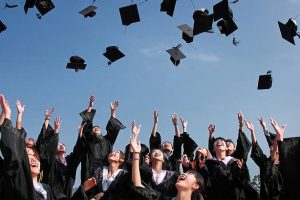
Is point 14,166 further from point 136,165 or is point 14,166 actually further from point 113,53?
point 113,53

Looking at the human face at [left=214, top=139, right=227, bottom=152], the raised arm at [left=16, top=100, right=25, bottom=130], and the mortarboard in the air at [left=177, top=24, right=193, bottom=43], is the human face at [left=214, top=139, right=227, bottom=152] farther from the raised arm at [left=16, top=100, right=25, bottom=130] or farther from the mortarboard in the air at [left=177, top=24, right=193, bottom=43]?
the raised arm at [left=16, top=100, right=25, bottom=130]

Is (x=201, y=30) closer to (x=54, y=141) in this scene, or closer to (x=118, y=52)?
(x=118, y=52)

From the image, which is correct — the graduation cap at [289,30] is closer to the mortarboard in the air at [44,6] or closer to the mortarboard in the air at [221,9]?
the mortarboard in the air at [221,9]

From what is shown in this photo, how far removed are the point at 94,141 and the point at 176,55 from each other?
6.82ft

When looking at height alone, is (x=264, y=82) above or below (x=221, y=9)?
below

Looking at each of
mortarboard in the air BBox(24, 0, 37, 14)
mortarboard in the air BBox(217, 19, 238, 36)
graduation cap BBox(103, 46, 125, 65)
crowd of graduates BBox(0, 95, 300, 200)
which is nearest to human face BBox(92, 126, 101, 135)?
crowd of graduates BBox(0, 95, 300, 200)

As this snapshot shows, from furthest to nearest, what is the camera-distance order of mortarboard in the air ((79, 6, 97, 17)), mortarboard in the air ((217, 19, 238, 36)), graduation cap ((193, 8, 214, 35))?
mortarboard in the air ((79, 6, 97, 17))
mortarboard in the air ((217, 19, 238, 36))
graduation cap ((193, 8, 214, 35))

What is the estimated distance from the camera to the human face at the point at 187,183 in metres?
4.10

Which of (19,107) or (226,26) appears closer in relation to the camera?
(19,107)

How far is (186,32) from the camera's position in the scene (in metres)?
7.21

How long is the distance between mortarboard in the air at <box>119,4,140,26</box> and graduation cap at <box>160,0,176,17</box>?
41 centimetres

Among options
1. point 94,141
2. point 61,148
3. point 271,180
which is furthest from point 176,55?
point 271,180

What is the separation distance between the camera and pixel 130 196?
15.9 ft

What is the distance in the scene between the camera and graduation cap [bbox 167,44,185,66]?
23.8 feet
